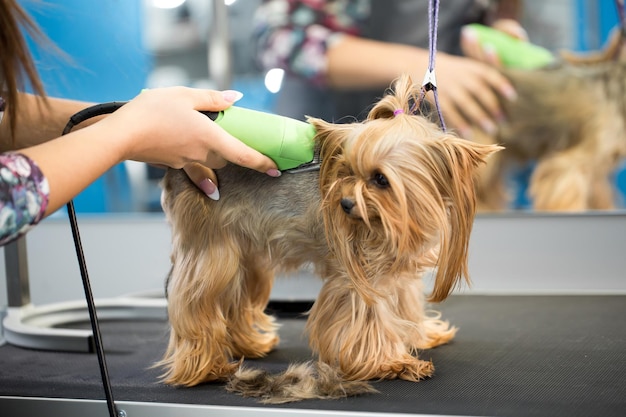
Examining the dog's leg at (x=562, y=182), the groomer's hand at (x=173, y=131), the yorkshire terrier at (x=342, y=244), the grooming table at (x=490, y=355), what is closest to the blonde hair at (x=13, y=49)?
the groomer's hand at (x=173, y=131)

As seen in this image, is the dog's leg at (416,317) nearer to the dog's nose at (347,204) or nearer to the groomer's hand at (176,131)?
the dog's nose at (347,204)

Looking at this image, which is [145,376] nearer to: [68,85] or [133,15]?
[68,85]

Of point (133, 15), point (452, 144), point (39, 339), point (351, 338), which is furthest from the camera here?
point (133, 15)

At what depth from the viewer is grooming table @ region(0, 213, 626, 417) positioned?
3.53ft

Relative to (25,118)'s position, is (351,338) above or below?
below

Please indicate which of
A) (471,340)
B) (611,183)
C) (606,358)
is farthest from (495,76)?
(606,358)

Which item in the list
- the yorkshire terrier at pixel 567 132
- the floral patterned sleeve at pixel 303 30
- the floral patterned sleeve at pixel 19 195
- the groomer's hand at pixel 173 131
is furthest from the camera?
the floral patterned sleeve at pixel 303 30

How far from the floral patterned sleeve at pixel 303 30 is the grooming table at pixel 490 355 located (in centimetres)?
81

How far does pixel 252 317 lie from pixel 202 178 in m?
0.38

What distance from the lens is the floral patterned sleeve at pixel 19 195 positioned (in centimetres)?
84

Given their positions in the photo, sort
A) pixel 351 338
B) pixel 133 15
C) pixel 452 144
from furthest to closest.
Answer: pixel 133 15 < pixel 351 338 < pixel 452 144

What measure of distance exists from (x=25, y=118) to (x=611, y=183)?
177 centimetres

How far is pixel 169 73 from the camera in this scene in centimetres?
293

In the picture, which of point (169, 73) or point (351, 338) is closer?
point (351, 338)
